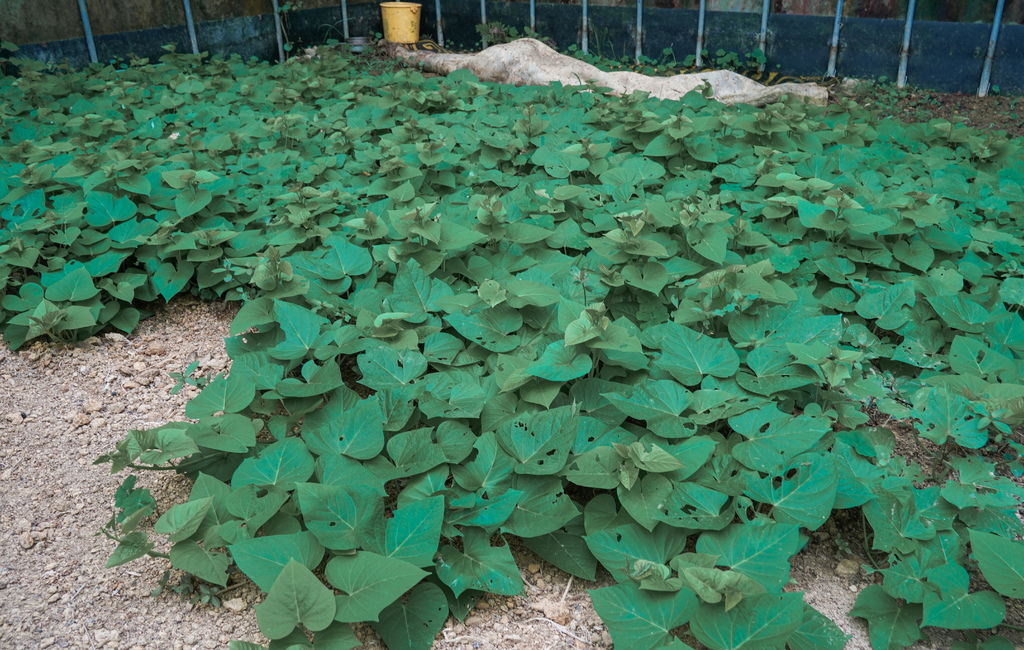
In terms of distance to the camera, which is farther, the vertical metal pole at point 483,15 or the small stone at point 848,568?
the vertical metal pole at point 483,15

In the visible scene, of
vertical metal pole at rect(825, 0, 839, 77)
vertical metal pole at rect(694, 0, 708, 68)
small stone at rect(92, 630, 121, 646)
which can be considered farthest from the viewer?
vertical metal pole at rect(694, 0, 708, 68)

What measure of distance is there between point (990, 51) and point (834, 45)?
1.34 meters

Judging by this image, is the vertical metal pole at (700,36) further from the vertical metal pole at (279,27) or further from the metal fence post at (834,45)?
the vertical metal pole at (279,27)

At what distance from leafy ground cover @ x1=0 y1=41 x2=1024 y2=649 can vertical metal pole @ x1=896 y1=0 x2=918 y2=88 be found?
3170mm

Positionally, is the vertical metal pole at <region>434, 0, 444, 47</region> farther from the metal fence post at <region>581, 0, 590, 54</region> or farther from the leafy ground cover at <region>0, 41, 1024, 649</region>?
the leafy ground cover at <region>0, 41, 1024, 649</region>

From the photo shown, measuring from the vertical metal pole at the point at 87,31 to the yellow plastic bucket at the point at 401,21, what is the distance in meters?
3.68

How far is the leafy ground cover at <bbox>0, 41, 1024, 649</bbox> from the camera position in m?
1.49

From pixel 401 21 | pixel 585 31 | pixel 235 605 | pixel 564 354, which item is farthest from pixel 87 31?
pixel 235 605

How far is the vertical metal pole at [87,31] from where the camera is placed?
5.55 meters

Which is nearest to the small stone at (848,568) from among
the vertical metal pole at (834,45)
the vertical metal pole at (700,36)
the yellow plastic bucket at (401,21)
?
the vertical metal pole at (834,45)

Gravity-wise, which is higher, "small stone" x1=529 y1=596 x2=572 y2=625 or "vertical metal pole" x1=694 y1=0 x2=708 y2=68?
"vertical metal pole" x1=694 y1=0 x2=708 y2=68

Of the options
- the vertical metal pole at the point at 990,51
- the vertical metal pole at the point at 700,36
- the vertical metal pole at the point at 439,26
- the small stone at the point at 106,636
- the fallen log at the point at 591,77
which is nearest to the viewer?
the small stone at the point at 106,636

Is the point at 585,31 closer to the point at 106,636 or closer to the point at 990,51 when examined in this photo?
the point at 990,51

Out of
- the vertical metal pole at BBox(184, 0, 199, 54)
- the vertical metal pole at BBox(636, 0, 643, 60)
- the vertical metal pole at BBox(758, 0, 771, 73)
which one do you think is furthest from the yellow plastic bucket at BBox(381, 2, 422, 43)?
the vertical metal pole at BBox(758, 0, 771, 73)
